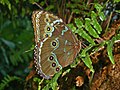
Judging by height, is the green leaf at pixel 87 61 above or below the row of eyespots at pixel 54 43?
below

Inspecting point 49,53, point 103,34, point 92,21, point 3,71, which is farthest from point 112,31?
point 3,71

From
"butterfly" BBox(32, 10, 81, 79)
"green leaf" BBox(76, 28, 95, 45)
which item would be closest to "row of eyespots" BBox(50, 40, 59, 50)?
"butterfly" BBox(32, 10, 81, 79)

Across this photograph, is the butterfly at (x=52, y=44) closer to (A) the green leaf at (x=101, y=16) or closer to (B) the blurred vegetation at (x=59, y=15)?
(B) the blurred vegetation at (x=59, y=15)

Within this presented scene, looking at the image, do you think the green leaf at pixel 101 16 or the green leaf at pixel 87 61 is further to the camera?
the green leaf at pixel 101 16

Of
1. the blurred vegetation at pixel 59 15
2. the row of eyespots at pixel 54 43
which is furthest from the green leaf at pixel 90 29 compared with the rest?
the row of eyespots at pixel 54 43

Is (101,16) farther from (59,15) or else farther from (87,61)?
(59,15)

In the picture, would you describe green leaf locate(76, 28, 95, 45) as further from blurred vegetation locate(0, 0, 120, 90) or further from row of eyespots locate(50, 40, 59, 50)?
row of eyespots locate(50, 40, 59, 50)

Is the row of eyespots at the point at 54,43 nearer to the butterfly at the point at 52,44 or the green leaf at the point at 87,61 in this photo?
the butterfly at the point at 52,44
